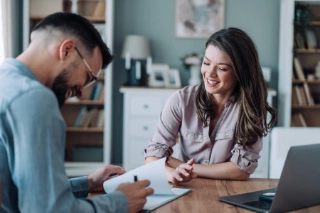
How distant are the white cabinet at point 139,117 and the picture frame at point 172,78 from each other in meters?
0.26

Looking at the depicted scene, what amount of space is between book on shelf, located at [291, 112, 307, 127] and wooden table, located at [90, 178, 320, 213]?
307 centimetres

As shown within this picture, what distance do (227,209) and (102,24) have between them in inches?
142

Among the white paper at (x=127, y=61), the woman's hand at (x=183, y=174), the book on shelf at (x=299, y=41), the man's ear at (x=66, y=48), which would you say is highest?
the book on shelf at (x=299, y=41)

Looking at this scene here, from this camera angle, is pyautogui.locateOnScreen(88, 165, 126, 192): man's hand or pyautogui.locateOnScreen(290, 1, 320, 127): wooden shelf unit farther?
pyautogui.locateOnScreen(290, 1, 320, 127): wooden shelf unit

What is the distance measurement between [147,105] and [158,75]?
42 centimetres

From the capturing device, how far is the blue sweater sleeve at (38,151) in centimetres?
119

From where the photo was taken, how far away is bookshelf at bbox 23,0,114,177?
4.86 meters

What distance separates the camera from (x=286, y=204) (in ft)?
5.15

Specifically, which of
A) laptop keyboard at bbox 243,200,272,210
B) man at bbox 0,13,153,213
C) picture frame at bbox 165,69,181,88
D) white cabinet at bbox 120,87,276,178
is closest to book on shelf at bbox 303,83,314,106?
white cabinet at bbox 120,87,276,178

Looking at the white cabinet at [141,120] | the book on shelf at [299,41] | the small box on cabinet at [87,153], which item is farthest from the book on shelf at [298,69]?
the small box on cabinet at [87,153]

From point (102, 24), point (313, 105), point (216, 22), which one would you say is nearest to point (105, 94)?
point (102, 24)

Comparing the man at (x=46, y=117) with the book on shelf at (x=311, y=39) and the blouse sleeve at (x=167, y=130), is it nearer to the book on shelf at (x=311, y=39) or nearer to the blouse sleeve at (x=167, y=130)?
the blouse sleeve at (x=167, y=130)

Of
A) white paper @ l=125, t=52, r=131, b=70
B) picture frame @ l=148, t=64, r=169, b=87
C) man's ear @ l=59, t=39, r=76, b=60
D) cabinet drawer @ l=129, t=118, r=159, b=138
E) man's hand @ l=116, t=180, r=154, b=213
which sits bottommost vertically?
cabinet drawer @ l=129, t=118, r=159, b=138

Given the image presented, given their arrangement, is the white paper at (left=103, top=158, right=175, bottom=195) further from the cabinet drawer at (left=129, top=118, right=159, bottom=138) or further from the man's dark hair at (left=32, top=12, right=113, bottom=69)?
the cabinet drawer at (left=129, top=118, right=159, bottom=138)
